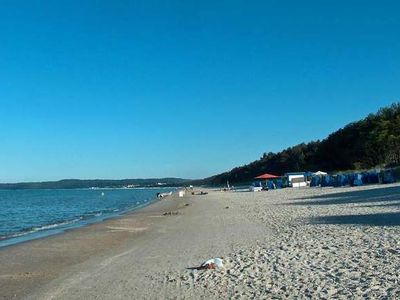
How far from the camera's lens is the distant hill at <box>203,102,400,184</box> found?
248ft

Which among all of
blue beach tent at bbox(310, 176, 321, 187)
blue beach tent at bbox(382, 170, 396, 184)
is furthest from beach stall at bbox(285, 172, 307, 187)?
blue beach tent at bbox(382, 170, 396, 184)

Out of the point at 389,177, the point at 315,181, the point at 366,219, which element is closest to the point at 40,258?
the point at 366,219

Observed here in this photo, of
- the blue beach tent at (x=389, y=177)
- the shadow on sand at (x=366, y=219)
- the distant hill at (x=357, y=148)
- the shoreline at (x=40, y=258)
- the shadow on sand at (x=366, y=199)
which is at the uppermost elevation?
the distant hill at (x=357, y=148)

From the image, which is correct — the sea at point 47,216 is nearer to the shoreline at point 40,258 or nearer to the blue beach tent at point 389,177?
the shoreline at point 40,258

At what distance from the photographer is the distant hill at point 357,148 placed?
248 feet

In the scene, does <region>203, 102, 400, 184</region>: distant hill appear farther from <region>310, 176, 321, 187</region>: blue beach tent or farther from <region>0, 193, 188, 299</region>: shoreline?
<region>0, 193, 188, 299</region>: shoreline

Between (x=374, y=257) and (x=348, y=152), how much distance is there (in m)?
79.4

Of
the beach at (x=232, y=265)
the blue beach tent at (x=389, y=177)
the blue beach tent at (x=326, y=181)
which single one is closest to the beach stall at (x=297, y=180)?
the blue beach tent at (x=326, y=181)

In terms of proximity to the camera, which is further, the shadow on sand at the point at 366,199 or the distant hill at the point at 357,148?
the distant hill at the point at 357,148

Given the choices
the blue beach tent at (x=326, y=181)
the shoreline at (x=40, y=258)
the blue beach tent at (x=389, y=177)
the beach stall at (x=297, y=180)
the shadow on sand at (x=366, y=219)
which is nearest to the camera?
the shoreline at (x=40, y=258)

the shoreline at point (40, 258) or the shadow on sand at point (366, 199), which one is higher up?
the shadow on sand at point (366, 199)

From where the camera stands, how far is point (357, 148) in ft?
269

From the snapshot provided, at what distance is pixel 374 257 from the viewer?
970 cm

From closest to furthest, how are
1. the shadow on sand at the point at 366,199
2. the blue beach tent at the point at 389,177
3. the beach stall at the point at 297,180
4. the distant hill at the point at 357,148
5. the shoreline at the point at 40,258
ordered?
the shoreline at the point at 40,258 → the shadow on sand at the point at 366,199 → the blue beach tent at the point at 389,177 → the beach stall at the point at 297,180 → the distant hill at the point at 357,148
